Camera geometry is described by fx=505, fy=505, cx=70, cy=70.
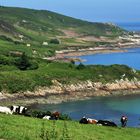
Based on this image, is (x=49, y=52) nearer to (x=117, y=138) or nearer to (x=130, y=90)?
(x=130, y=90)

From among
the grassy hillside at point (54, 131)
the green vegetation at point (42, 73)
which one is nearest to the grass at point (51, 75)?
the green vegetation at point (42, 73)

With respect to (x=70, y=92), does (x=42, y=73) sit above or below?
above

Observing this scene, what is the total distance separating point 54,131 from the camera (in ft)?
87.7

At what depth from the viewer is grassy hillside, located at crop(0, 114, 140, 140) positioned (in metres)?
24.3

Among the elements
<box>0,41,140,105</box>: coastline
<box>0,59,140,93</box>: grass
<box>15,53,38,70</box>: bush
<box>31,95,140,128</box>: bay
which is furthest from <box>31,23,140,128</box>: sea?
<box>15,53,38,70</box>: bush

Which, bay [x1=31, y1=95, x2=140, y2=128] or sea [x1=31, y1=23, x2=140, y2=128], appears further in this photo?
bay [x1=31, y1=95, x2=140, y2=128]

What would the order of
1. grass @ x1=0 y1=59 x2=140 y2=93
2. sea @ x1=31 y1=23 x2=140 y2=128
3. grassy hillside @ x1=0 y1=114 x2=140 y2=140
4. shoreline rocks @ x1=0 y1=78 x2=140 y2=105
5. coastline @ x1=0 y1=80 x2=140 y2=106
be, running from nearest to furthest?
1. grassy hillside @ x1=0 y1=114 x2=140 y2=140
2. sea @ x1=31 y1=23 x2=140 y2=128
3. coastline @ x1=0 y1=80 x2=140 y2=106
4. shoreline rocks @ x1=0 y1=78 x2=140 y2=105
5. grass @ x1=0 y1=59 x2=140 y2=93

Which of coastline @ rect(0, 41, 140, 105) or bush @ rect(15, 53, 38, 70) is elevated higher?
bush @ rect(15, 53, 38, 70)

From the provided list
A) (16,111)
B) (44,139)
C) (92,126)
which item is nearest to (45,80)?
(16,111)

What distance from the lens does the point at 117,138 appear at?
30094mm

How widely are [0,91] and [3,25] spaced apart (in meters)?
125

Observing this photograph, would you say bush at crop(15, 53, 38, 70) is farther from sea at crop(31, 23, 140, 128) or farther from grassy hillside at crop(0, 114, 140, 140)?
grassy hillside at crop(0, 114, 140, 140)

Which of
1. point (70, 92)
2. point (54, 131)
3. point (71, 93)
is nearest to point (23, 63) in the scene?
point (70, 92)

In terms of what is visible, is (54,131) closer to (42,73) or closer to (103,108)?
(103,108)
